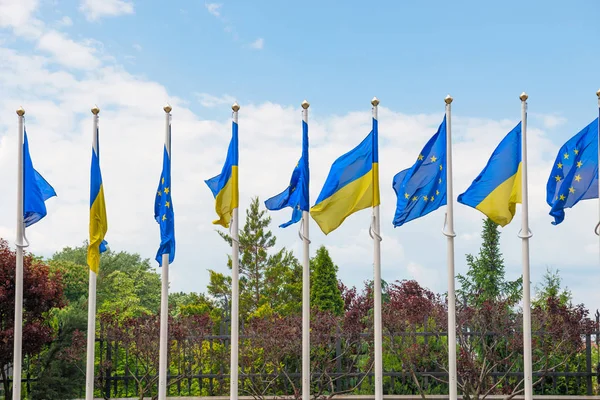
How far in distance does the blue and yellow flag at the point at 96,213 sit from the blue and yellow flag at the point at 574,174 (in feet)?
27.5

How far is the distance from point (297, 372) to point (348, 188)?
773cm

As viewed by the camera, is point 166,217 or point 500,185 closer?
point 500,185

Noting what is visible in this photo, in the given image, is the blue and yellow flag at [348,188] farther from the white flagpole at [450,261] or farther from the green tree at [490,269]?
the green tree at [490,269]

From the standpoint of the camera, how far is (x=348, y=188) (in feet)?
44.9

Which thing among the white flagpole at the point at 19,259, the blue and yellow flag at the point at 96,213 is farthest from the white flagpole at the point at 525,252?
the white flagpole at the point at 19,259

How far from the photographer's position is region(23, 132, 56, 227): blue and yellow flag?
14594 millimetres

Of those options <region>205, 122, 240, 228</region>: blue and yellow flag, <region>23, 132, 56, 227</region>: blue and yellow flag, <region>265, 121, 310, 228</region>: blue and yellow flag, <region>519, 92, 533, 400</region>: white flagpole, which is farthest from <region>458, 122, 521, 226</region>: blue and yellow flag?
<region>23, 132, 56, 227</region>: blue and yellow flag

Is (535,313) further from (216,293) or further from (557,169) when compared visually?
(216,293)

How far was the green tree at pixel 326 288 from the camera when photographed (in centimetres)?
2941

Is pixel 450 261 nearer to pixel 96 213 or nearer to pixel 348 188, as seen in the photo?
pixel 348 188

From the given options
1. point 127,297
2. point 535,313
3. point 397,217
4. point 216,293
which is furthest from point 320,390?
point 127,297

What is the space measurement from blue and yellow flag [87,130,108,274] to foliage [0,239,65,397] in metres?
5.38

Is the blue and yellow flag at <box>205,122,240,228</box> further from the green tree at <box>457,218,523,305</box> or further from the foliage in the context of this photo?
the green tree at <box>457,218,523,305</box>

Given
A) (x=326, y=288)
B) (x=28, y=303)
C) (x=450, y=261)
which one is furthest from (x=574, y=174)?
(x=326, y=288)
